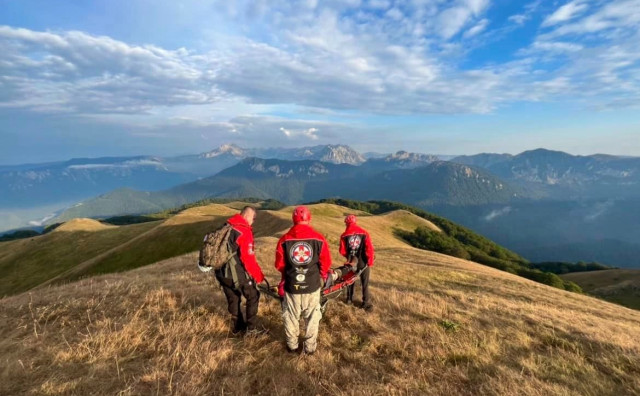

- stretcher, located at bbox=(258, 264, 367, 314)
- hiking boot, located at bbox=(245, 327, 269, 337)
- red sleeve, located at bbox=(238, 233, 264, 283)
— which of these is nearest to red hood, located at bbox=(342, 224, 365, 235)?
stretcher, located at bbox=(258, 264, 367, 314)

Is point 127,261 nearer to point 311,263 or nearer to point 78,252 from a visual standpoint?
point 78,252

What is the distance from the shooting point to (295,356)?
23.3ft

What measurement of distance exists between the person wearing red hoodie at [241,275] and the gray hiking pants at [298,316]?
3.78ft

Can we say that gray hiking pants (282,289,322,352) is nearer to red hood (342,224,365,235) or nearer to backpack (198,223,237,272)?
backpack (198,223,237,272)

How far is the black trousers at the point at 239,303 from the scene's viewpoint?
814cm

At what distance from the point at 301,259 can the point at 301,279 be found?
44cm

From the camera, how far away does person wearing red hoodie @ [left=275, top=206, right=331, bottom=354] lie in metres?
7.21

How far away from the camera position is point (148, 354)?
272 inches

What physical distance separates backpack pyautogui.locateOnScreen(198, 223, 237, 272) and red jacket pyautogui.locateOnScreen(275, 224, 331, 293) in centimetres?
131

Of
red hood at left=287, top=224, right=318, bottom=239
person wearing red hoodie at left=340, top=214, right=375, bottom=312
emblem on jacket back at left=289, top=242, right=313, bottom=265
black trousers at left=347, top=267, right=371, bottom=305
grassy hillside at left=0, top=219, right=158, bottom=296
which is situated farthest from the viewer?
grassy hillside at left=0, top=219, right=158, bottom=296

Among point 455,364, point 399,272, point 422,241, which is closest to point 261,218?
point 399,272

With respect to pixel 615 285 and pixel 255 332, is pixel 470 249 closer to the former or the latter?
pixel 615 285

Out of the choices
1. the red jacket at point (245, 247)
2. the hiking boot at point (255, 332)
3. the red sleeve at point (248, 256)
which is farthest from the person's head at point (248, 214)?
the hiking boot at point (255, 332)

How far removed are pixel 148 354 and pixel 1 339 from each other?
3.98m
